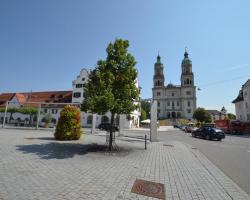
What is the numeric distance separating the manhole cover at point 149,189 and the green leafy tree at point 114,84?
5600 mm

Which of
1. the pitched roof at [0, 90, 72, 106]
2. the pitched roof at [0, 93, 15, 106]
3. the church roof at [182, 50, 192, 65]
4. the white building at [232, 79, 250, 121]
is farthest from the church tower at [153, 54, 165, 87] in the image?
the pitched roof at [0, 93, 15, 106]

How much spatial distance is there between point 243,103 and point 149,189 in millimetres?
58171

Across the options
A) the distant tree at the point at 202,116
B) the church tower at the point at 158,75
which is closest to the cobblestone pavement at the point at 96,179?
the distant tree at the point at 202,116

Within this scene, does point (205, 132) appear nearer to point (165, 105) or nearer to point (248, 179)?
point (248, 179)

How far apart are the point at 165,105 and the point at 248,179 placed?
99.1m

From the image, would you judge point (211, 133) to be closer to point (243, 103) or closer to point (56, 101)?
point (243, 103)

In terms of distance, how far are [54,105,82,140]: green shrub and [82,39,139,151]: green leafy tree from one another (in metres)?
4.74

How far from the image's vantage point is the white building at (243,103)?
50.9 m

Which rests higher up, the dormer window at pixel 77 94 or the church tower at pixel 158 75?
the church tower at pixel 158 75

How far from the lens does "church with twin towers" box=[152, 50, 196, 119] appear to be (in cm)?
9900

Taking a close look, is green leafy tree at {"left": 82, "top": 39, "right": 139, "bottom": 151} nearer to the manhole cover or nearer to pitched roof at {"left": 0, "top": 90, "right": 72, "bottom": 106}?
the manhole cover

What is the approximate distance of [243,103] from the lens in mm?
54438

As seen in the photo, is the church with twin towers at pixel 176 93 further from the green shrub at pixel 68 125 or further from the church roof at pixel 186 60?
the green shrub at pixel 68 125

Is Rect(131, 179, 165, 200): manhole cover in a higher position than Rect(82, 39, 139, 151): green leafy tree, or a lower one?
lower
